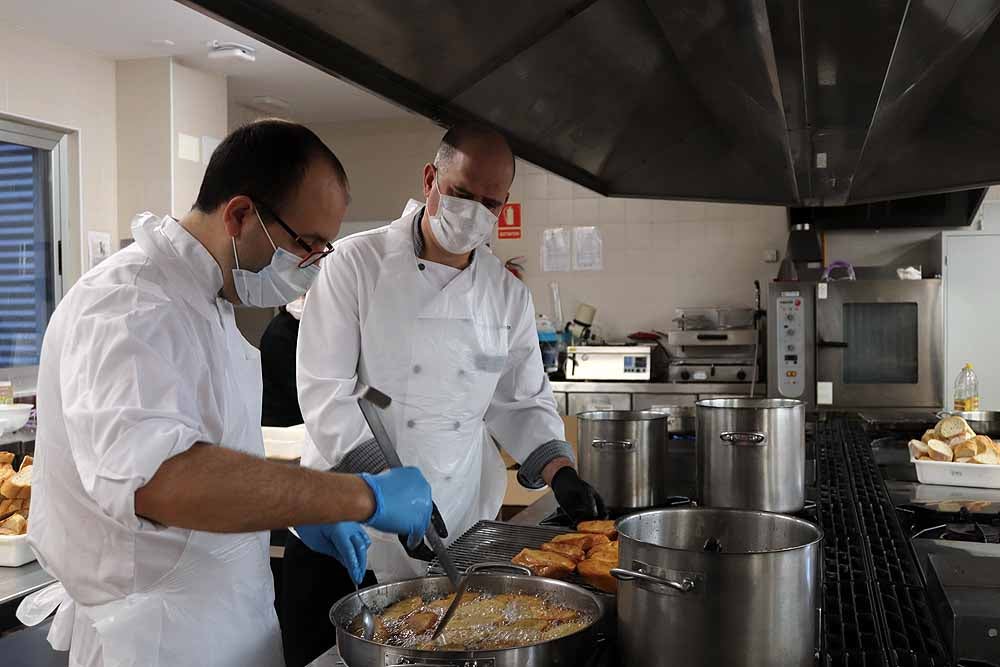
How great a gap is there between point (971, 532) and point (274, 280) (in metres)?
1.52

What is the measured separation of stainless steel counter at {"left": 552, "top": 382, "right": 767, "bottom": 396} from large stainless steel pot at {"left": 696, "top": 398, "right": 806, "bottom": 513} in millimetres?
4055

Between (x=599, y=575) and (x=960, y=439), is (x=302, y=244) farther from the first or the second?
(x=960, y=439)

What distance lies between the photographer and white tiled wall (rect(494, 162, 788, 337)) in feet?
21.7

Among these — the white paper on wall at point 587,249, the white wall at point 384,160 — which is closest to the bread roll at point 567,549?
the white paper on wall at point 587,249

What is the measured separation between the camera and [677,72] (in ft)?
6.00

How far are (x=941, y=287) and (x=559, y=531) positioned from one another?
4440 millimetres

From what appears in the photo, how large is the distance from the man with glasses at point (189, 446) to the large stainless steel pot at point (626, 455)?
616 millimetres

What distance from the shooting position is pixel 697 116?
2240 mm

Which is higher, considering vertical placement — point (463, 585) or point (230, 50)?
point (230, 50)

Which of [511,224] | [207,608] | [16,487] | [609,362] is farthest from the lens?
[511,224]

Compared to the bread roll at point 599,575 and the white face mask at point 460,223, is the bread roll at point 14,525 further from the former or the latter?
the bread roll at point 599,575

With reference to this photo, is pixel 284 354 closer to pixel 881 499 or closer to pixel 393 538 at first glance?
pixel 393 538

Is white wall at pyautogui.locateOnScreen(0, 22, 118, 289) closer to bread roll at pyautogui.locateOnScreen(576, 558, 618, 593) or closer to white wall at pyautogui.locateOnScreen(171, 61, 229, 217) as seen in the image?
white wall at pyautogui.locateOnScreen(171, 61, 229, 217)

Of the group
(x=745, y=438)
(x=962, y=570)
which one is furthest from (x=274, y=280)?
(x=962, y=570)
